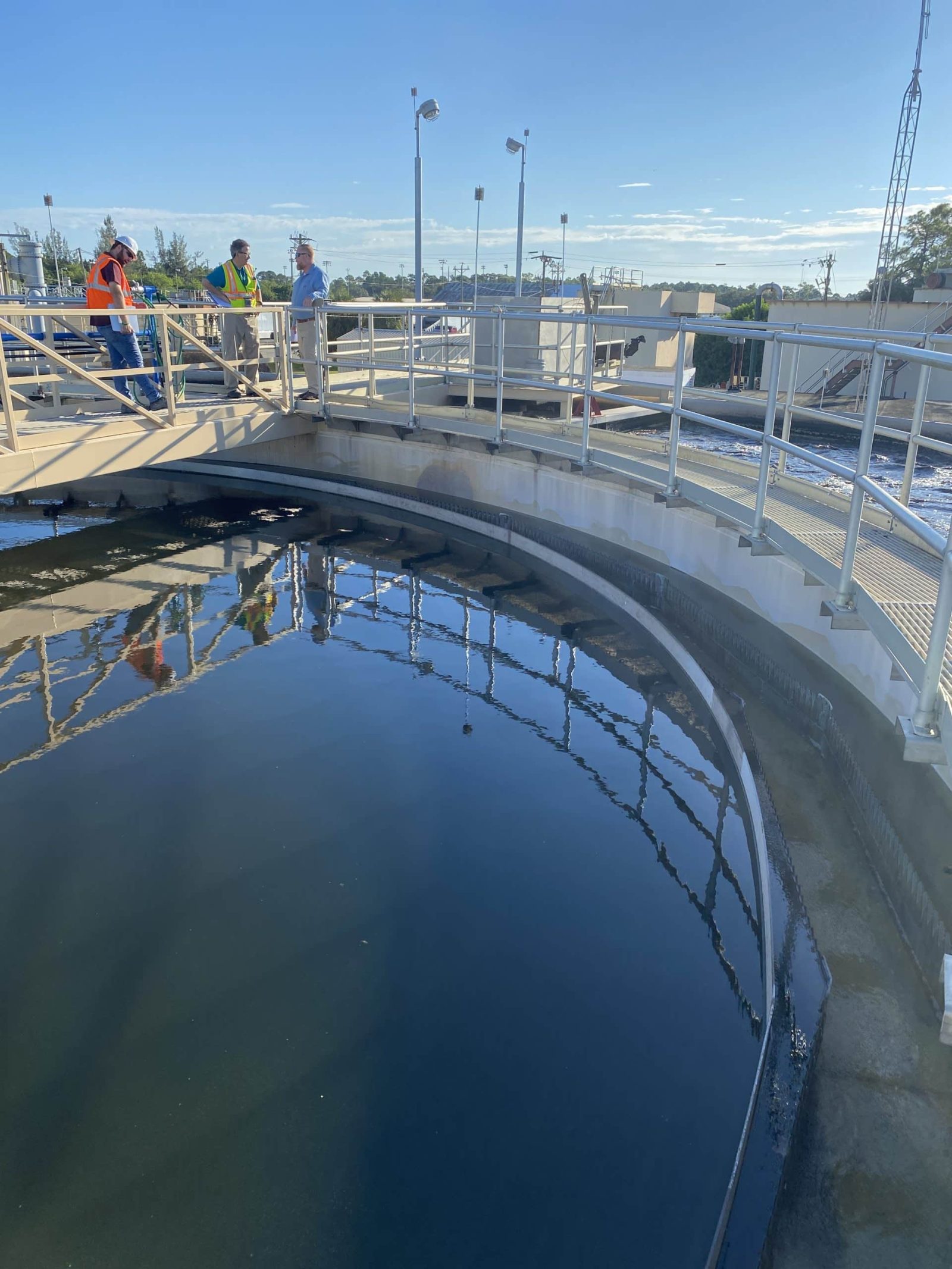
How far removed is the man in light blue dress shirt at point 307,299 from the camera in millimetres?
9117

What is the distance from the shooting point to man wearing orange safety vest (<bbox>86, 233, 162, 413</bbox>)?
7.49 meters

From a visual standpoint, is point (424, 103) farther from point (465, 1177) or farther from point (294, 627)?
point (465, 1177)

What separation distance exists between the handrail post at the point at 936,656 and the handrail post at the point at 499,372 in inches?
203

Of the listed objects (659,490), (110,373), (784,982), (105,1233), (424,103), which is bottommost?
(105,1233)

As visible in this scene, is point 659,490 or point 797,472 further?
point 797,472

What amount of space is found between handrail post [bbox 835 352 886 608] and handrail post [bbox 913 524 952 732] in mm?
790

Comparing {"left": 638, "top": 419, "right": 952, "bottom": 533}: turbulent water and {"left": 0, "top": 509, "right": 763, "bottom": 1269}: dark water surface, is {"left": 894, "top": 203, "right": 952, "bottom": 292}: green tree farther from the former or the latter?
{"left": 0, "top": 509, "right": 763, "bottom": 1269}: dark water surface

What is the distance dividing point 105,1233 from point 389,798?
6.81ft

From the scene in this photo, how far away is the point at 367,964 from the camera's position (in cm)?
309

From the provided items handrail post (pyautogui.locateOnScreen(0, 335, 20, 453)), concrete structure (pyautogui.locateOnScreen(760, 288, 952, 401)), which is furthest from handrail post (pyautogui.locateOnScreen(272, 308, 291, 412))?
concrete structure (pyautogui.locateOnScreen(760, 288, 952, 401))

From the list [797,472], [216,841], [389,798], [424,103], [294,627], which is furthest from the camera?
[424,103]

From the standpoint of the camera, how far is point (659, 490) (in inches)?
252

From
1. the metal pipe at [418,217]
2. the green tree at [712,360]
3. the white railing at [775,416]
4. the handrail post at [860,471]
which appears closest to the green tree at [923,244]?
the green tree at [712,360]

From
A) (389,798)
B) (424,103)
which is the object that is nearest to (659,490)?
(389,798)
